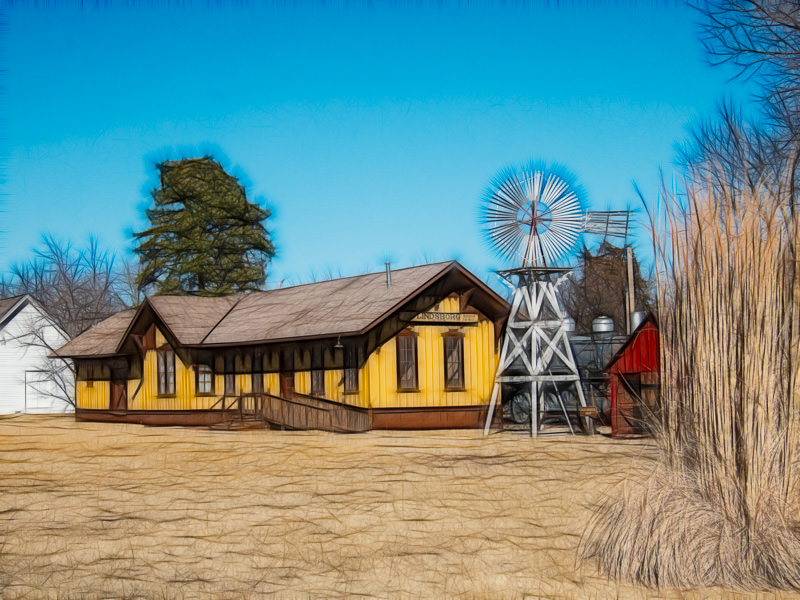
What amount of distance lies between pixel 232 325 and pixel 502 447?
1281 cm

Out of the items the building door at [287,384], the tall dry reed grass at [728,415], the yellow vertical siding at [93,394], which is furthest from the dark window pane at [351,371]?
the tall dry reed grass at [728,415]

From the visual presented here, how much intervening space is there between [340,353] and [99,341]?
1250 centimetres

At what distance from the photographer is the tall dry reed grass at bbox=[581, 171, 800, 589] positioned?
6.74 metres

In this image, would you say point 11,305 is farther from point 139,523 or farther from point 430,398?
point 139,523

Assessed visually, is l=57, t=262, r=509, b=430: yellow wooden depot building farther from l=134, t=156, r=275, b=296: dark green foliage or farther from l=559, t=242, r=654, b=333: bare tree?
l=559, t=242, r=654, b=333: bare tree

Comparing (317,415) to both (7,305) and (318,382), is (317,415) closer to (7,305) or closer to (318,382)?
(318,382)

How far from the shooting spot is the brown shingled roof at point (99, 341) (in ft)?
104

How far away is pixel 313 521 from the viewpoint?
10.4m

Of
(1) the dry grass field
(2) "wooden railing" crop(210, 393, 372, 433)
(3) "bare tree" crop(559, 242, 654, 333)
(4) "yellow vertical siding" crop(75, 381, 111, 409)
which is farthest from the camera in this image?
(3) "bare tree" crop(559, 242, 654, 333)

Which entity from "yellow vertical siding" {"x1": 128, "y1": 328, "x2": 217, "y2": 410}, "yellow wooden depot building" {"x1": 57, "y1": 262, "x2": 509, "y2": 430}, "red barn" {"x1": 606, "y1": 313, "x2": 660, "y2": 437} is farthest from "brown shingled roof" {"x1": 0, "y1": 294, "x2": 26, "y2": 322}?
"red barn" {"x1": 606, "y1": 313, "x2": 660, "y2": 437}

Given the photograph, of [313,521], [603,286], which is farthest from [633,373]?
[603,286]

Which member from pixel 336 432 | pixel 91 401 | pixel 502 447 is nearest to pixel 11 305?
pixel 91 401

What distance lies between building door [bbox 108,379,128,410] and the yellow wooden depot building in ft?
3.60

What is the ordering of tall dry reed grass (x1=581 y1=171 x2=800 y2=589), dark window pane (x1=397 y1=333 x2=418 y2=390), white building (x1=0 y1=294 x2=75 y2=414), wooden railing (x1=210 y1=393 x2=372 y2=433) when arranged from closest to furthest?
tall dry reed grass (x1=581 y1=171 x2=800 y2=589)
wooden railing (x1=210 y1=393 x2=372 y2=433)
dark window pane (x1=397 y1=333 x2=418 y2=390)
white building (x1=0 y1=294 x2=75 y2=414)
